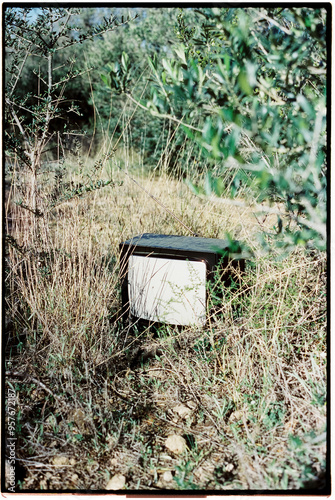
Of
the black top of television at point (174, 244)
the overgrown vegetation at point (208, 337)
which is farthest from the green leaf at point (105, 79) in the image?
the black top of television at point (174, 244)

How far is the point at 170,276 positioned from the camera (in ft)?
6.57

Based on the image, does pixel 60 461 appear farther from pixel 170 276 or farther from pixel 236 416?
pixel 170 276

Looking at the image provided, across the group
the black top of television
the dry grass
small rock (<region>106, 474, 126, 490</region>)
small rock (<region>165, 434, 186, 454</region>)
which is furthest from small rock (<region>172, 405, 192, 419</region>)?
the black top of television

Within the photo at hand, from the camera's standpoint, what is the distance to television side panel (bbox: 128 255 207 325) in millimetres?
1887

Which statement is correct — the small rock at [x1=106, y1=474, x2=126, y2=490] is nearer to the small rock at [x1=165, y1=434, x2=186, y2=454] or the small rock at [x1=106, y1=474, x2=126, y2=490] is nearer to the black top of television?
the small rock at [x1=165, y1=434, x2=186, y2=454]

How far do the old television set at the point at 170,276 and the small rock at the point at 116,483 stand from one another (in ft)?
2.26

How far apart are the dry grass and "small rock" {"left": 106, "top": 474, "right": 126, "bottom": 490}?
0.06 ft

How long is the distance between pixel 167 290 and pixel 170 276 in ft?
0.24

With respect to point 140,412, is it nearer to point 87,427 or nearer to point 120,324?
point 87,427

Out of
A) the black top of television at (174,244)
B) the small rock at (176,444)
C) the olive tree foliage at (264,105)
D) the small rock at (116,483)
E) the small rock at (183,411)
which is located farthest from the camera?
the black top of television at (174,244)

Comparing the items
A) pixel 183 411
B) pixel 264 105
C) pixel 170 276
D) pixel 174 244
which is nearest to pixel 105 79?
pixel 264 105

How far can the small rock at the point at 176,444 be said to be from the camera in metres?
1.47

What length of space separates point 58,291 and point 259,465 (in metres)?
1.06

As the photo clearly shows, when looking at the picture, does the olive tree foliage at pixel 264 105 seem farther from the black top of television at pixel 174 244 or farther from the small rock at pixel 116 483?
the small rock at pixel 116 483
